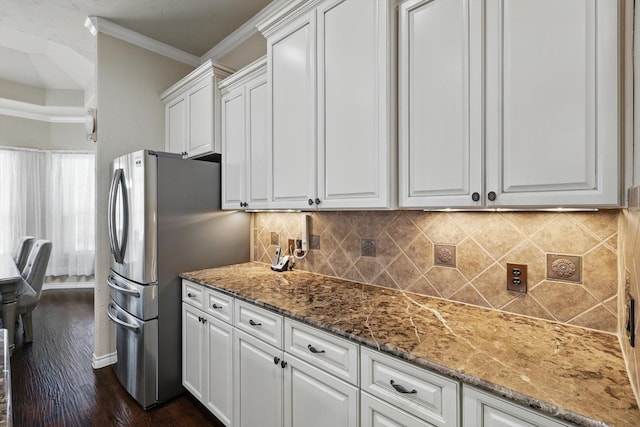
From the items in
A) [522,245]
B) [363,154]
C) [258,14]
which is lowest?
[522,245]

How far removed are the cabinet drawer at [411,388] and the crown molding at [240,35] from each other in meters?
2.52

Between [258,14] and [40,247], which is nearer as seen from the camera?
[258,14]

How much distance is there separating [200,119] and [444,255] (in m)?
2.17

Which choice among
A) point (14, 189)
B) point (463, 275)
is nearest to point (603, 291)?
point (463, 275)

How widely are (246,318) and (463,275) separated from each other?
1.17 metres

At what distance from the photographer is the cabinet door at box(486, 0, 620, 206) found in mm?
958

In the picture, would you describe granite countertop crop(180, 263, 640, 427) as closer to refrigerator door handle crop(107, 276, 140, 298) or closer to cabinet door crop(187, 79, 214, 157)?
refrigerator door handle crop(107, 276, 140, 298)

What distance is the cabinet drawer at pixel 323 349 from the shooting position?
124 cm

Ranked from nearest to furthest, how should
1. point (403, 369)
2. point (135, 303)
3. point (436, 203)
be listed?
point (403, 369) < point (436, 203) < point (135, 303)

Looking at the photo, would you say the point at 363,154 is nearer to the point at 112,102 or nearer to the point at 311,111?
the point at 311,111

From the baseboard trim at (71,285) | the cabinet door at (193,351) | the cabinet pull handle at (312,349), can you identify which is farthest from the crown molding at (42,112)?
the cabinet pull handle at (312,349)

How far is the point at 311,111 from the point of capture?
5.72 feet

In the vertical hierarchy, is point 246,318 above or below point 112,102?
below

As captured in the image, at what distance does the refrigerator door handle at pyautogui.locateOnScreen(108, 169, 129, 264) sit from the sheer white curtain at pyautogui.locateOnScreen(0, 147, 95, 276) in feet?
13.3
